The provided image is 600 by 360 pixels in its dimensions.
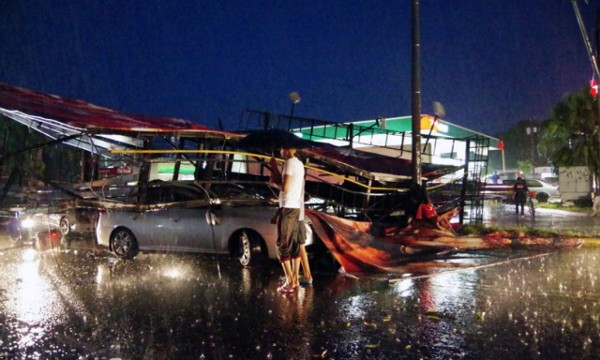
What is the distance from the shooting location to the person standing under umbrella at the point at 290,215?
6805mm

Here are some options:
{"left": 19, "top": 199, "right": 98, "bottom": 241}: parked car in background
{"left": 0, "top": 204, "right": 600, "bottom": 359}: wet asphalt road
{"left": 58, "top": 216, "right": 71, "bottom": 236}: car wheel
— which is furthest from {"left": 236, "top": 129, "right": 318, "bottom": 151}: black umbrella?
{"left": 58, "top": 216, "right": 71, "bottom": 236}: car wheel

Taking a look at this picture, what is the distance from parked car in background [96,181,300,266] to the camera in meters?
8.68

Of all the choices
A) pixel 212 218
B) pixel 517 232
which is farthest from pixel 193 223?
pixel 517 232

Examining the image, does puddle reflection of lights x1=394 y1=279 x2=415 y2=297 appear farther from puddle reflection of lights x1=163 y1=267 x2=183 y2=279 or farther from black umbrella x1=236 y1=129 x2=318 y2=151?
puddle reflection of lights x1=163 y1=267 x2=183 y2=279

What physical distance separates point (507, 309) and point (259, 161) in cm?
541

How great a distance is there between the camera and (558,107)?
28.7 metres

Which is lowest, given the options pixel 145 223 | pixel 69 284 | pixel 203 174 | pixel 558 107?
pixel 69 284

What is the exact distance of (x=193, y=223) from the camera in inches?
366

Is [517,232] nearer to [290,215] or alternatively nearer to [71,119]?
[290,215]

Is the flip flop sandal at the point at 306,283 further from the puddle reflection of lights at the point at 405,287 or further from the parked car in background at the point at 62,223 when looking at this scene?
the parked car in background at the point at 62,223

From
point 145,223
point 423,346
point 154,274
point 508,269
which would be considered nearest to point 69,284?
point 154,274

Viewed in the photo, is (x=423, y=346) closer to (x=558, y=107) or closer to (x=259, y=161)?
(x=259, y=161)

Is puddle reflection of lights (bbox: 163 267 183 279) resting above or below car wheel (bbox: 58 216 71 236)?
below

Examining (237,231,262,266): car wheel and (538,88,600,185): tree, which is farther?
(538,88,600,185): tree
